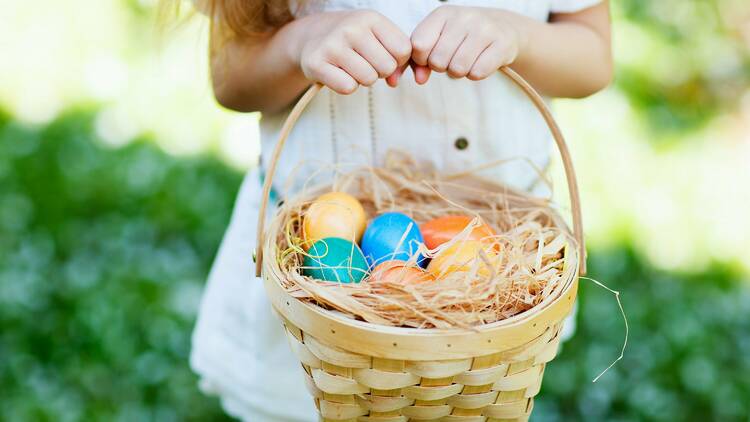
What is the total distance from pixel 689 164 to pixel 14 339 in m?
1.88

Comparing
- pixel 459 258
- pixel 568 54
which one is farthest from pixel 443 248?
pixel 568 54

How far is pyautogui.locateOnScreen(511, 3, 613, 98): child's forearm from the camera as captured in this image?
1.09 metres

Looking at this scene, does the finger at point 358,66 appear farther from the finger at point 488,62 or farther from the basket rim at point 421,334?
the basket rim at point 421,334

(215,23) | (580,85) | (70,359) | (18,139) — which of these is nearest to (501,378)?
(580,85)

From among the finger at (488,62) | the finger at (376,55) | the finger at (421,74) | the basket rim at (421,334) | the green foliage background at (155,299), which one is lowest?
the green foliage background at (155,299)

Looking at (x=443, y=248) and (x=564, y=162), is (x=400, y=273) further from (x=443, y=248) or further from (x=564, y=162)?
(x=564, y=162)

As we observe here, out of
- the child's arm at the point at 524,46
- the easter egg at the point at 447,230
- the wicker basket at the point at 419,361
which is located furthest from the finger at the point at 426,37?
the easter egg at the point at 447,230

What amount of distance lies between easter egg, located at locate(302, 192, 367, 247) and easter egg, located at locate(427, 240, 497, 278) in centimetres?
11

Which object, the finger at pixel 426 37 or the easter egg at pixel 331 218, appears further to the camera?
the easter egg at pixel 331 218

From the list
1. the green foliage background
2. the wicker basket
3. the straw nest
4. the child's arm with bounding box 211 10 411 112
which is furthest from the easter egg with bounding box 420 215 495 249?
the green foliage background

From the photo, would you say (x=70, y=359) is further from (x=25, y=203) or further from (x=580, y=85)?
(x=580, y=85)

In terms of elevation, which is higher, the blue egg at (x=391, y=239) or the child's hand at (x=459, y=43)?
the child's hand at (x=459, y=43)

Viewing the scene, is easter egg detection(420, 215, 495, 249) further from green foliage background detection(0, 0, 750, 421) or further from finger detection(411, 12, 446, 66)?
green foliage background detection(0, 0, 750, 421)

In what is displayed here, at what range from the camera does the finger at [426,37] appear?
91cm
